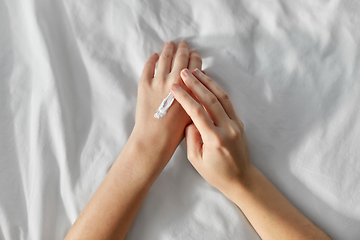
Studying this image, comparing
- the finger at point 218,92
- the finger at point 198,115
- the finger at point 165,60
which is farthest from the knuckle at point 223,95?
the finger at point 165,60

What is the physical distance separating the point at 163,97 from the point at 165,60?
15 centimetres

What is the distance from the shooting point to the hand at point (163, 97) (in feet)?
3.10

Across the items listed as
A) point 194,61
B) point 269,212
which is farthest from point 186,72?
point 269,212

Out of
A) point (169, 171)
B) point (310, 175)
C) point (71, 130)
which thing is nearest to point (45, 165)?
point (71, 130)

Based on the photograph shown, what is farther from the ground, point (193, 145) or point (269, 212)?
point (193, 145)

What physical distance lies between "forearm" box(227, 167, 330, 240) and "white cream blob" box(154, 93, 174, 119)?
36 centimetres

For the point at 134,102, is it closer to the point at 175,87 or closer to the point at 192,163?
the point at 175,87

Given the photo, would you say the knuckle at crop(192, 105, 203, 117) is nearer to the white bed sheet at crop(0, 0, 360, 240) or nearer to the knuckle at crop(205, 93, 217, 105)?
the knuckle at crop(205, 93, 217, 105)

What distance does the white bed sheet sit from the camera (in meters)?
0.94

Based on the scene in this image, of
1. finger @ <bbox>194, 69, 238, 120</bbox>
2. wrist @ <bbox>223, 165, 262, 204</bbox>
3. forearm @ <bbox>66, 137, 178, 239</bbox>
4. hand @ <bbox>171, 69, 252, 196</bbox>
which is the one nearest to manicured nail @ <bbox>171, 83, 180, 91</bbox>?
hand @ <bbox>171, 69, 252, 196</bbox>

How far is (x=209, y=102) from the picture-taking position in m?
0.89

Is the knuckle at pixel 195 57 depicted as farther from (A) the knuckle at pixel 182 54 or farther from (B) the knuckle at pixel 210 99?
(B) the knuckle at pixel 210 99

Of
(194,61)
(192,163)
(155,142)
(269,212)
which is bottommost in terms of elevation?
(269,212)

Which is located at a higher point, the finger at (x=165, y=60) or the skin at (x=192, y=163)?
the finger at (x=165, y=60)
